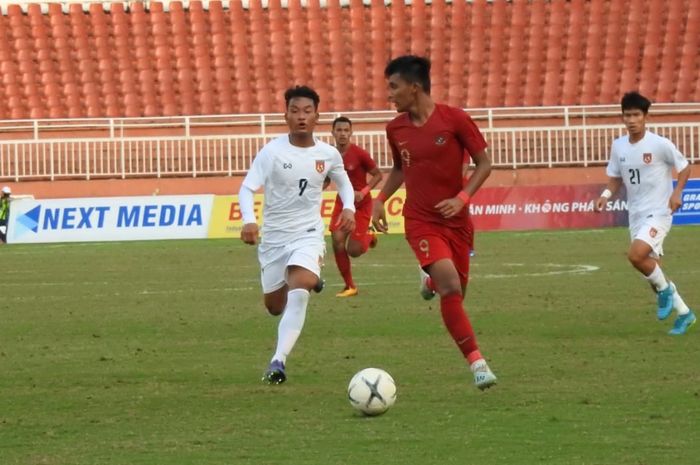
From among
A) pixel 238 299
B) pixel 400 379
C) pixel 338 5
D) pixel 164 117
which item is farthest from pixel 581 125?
pixel 400 379

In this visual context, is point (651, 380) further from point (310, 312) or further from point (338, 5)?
point (338, 5)

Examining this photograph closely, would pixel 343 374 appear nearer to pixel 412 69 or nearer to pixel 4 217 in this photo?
pixel 412 69

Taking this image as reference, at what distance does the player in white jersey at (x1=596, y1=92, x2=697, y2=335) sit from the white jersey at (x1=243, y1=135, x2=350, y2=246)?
3.73 metres

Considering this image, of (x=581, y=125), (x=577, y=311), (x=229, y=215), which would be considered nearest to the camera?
(x=577, y=311)

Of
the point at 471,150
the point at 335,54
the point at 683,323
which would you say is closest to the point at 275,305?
the point at 471,150

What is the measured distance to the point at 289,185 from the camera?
11.6m

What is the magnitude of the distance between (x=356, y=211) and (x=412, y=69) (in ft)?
30.1

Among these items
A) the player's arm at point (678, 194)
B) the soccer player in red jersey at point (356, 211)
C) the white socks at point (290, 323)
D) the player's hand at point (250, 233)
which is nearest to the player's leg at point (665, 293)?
the player's arm at point (678, 194)

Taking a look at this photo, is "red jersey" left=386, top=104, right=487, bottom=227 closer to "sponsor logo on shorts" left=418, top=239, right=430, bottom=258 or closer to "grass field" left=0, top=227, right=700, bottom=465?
"sponsor logo on shorts" left=418, top=239, right=430, bottom=258

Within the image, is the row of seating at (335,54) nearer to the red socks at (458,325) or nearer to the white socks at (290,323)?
the white socks at (290,323)

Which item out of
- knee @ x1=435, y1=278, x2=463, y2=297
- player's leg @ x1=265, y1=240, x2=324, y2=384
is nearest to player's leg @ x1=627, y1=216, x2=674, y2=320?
player's leg @ x1=265, y1=240, x2=324, y2=384

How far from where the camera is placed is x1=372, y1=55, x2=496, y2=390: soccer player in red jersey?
34.1 ft

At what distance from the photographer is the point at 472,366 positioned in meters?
10.1

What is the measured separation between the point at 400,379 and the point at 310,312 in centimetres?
598
